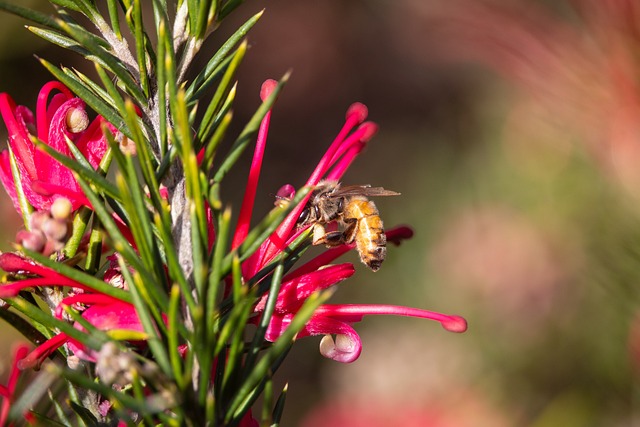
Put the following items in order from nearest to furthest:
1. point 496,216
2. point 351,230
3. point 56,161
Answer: point 56,161
point 351,230
point 496,216

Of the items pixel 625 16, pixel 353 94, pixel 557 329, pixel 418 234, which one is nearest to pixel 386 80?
pixel 353 94

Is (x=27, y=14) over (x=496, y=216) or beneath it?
over

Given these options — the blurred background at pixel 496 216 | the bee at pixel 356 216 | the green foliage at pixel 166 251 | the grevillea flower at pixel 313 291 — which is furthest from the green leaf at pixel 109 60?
the blurred background at pixel 496 216

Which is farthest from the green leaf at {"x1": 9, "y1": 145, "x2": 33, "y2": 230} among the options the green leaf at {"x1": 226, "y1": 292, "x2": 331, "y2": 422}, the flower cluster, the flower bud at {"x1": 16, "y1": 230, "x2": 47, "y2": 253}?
the green leaf at {"x1": 226, "y1": 292, "x2": 331, "y2": 422}

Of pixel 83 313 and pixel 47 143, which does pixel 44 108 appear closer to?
pixel 47 143

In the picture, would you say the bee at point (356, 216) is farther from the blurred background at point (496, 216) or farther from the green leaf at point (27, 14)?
the green leaf at point (27, 14)

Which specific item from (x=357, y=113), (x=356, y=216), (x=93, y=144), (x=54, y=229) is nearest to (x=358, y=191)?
(x=356, y=216)

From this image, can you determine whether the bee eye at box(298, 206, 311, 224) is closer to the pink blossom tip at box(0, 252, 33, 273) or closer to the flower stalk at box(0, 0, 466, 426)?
the flower stalk at box(0, 0, 466, 426)
